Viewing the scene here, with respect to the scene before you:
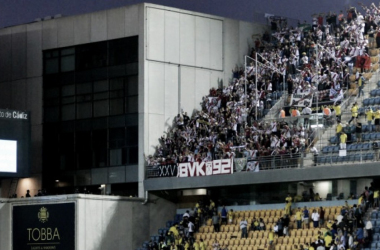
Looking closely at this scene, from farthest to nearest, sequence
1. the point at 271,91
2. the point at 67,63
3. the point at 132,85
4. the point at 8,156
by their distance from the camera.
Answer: the point at 67,63
the point at 271,91
the point at 132,85
the point at 8,156

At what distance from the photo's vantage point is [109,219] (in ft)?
174

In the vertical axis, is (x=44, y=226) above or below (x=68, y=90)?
below

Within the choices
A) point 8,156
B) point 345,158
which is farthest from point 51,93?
point 345,158

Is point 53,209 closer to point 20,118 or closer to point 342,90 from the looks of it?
point 20,118

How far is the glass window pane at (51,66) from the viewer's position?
192 ft

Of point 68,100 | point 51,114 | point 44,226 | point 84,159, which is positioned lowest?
point 44,226

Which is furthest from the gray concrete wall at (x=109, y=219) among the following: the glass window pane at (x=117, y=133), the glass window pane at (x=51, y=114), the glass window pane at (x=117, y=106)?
the glass window pane at (x=51, y=114)

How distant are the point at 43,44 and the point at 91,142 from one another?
6.05 metres

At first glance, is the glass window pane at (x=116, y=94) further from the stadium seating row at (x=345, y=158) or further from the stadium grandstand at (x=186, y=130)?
the stadium seating row at (x=345, y=158)

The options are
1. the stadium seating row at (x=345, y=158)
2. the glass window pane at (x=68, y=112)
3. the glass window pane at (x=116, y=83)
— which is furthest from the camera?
the glass window pane at (x=68, y=112)

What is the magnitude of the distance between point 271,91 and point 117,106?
759cm

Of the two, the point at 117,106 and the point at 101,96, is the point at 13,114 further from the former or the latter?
the point at 117,106

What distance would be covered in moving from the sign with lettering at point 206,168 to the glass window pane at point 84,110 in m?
6.89

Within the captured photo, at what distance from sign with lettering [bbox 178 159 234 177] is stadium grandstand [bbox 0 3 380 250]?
0.18 ft
